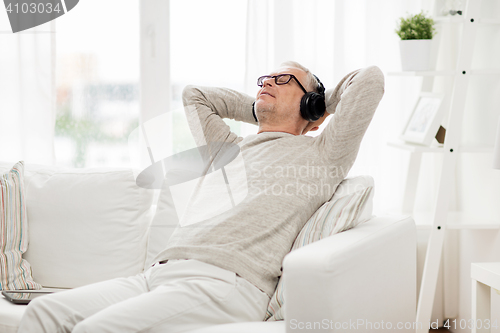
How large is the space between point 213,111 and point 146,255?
0.64 m

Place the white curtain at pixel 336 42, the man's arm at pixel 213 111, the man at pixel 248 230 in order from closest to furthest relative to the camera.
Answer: the man at pixel 248 230 → the man's arm at pixel 213 111 → the white curtain at pixel 336 42

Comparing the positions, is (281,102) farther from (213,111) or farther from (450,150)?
(450,150)

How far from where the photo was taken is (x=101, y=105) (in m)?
2.48

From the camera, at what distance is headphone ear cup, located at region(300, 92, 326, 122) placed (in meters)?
1.72

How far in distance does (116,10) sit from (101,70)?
0.32m

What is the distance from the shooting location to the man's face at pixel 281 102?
1.76m

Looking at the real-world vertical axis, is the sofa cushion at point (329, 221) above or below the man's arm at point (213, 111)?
below

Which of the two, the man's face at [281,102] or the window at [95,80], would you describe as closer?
the man's face at [281,102]

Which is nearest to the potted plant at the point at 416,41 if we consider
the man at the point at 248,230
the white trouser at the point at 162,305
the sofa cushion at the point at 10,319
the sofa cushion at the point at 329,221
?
the man at the point at 248,230

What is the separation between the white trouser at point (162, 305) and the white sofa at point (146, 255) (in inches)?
3.2

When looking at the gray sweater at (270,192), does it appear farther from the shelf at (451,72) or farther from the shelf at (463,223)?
the shelf at (463,223)

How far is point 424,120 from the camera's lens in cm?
216

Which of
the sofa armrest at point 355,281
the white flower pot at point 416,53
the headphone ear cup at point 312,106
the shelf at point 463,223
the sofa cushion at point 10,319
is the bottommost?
the sofa cushion at point 10,319
